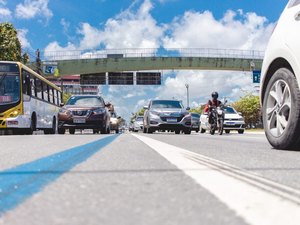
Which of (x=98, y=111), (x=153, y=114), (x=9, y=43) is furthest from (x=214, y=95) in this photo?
(x=9, y=43)

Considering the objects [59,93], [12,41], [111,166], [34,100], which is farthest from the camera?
[12,41]

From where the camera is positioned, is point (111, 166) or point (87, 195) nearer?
point (87, 195)

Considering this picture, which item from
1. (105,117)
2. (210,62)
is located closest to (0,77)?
(105,117)

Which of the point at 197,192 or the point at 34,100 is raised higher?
the point at 34,100

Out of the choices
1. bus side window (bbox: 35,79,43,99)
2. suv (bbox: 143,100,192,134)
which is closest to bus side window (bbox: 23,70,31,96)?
bus side window (bbox: 35,79,43,99)

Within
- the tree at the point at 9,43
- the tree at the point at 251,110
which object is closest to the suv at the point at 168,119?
the tree at the point at 9,43

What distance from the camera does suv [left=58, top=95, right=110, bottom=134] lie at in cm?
1727

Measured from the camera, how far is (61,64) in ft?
137

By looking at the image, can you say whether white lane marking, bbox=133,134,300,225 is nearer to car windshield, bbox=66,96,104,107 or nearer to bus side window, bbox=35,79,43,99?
car windshield, bbox=66,96,104,107

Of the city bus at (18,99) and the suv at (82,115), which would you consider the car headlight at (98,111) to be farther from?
the city bus at (18,99)

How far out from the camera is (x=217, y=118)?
1727cm

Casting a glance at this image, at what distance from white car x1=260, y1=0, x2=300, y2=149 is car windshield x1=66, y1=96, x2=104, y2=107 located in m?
12.6

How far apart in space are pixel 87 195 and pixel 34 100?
681 inches

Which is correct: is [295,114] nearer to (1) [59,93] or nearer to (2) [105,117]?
(2) [105,117]
